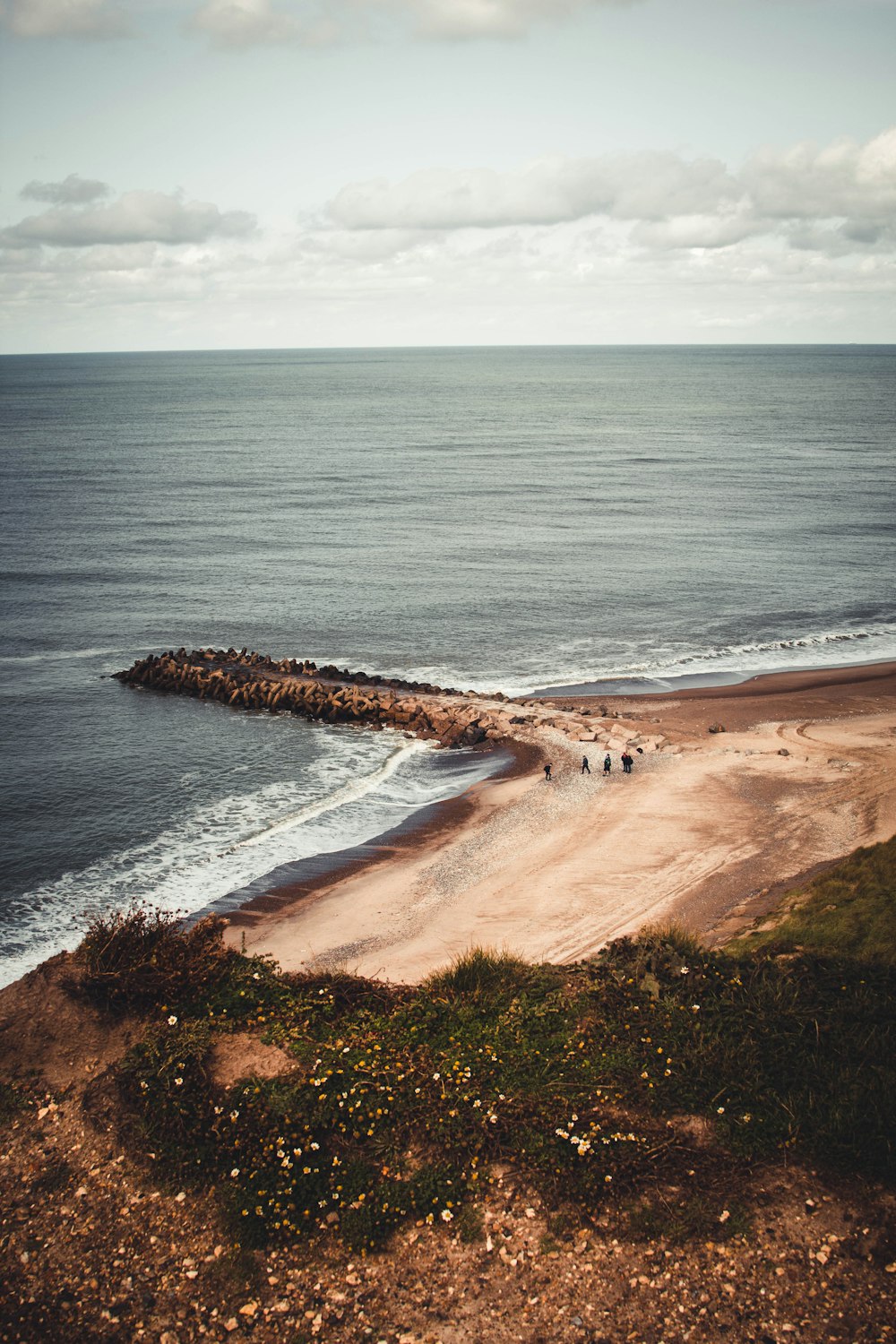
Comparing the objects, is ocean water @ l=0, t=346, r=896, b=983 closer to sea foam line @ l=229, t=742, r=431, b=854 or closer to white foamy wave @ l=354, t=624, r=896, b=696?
sea foam line @ l=229, t=742, r=431, b=854

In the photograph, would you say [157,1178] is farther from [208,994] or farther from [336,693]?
[336,693]

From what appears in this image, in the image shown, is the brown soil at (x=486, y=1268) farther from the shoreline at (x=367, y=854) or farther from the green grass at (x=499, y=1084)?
the shoreline at (x=367, y=854)

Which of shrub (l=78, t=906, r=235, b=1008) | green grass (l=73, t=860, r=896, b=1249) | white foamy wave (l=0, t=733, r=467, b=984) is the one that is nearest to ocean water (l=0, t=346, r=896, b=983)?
white foamy wave (l=0, t=733, r=467, b=984)

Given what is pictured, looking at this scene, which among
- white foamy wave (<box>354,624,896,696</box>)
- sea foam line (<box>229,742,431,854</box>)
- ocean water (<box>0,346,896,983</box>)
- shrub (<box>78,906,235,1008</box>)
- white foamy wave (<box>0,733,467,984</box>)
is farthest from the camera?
white foamy wave (<box>354,624,896,696</box>)

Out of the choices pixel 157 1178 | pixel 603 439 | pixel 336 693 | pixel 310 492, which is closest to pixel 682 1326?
pixel 157 1178

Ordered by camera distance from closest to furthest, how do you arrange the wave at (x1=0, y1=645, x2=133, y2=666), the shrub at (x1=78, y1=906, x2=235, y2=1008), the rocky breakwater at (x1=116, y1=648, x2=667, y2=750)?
the shrub at (x1=78, y1=906, x2=235, y2=1008)
the rocky breakwater at (x1=116, y1=648, x2=667, y2=750)
the wave at (x1=0, y1=645, x2=133, y2=666)

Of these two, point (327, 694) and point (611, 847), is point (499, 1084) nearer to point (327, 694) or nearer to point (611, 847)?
point (611, 847)

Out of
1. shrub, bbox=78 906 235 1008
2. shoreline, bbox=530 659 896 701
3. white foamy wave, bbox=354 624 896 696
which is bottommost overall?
shoreline, bbox=530 659 896 701
